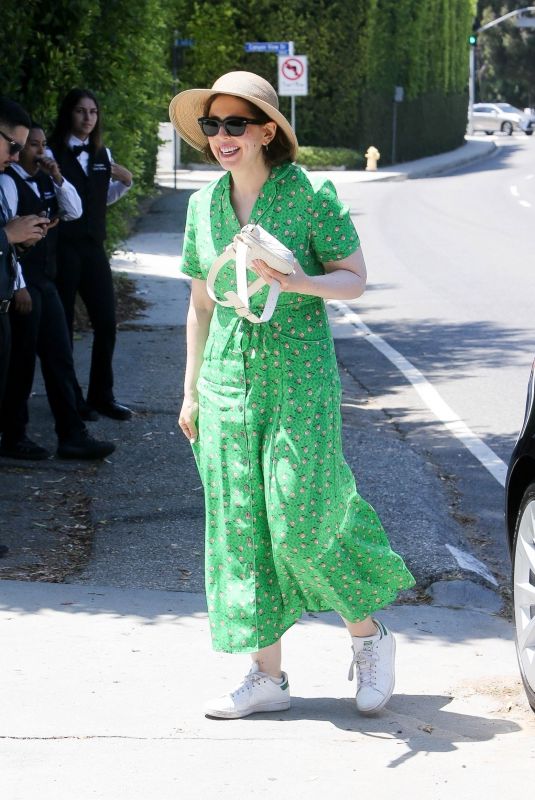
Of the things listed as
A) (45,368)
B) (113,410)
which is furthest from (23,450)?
Answer: (113,410)

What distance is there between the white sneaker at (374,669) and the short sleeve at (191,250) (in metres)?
1.19

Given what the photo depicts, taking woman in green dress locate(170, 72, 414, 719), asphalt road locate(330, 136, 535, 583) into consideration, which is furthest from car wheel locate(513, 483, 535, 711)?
asphalt road locate(330, 136, 535, 583)

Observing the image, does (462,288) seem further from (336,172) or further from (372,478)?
(336,172)

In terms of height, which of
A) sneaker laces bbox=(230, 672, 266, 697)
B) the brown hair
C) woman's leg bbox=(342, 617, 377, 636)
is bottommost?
sneaker laces bbox=(230, 672, 266, 697)

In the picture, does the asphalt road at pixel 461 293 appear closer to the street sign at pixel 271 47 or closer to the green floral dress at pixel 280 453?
the green floral dress at pixel 280 453

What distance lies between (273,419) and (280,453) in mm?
104

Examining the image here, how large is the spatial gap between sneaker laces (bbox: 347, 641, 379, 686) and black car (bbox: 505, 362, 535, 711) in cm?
44

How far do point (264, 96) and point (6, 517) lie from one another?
315 cm

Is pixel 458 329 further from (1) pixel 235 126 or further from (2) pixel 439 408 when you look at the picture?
(1) pixel 235 126

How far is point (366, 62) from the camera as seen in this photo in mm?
45250

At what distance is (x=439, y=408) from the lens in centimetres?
998

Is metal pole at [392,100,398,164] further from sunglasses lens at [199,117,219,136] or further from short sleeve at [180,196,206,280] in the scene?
sunglasses lens at [199,117,219,136]

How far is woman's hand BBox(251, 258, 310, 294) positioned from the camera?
4.01 metres

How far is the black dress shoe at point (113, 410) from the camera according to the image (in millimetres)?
8922
